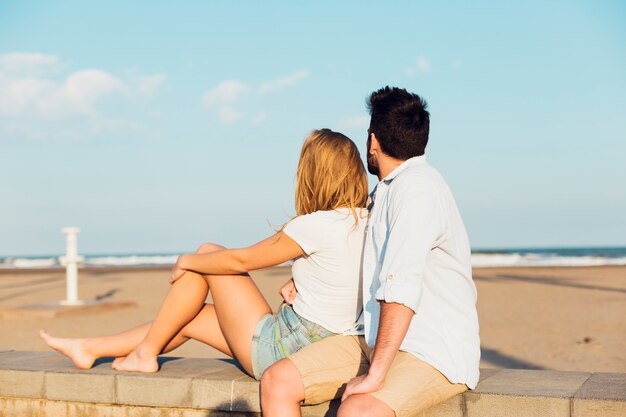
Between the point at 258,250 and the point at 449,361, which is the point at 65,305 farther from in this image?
the point at 449,361

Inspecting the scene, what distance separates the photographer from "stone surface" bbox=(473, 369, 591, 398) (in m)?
3.08

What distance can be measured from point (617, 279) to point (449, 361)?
19.5m

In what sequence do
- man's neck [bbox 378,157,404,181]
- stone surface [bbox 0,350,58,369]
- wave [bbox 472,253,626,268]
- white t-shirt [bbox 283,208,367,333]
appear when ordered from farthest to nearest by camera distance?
wave [bbox 472,253,626,268]
stone surface [bbox 0,350,58,369]
white t-shirt [bbox 283,208,367,333]
man's neck [bbox 378,157,404,181]

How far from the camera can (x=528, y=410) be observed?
302 centimetres

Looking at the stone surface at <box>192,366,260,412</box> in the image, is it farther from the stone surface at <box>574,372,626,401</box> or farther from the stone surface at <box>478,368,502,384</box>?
the stone surface at <box>574,372,626,401</box>

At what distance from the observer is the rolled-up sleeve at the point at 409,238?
2605 mm

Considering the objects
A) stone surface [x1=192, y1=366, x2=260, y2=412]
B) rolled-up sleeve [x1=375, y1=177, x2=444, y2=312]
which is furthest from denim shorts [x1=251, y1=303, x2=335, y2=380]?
rolled-up sleeve [x1=375, y1=177, x2=444, y2=312]

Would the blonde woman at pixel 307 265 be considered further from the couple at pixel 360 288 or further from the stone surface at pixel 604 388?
the stone surface at pixel 604 388

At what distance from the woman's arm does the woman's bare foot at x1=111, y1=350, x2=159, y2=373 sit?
0.54 metres

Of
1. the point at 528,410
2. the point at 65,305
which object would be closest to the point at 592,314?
the point at 65,305

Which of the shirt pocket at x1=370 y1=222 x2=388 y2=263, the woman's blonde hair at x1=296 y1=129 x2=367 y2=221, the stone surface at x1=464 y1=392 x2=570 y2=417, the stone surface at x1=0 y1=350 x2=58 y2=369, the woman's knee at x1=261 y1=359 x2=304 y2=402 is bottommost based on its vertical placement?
the stone surface at x1=0 y1=350 x2=58 y2=369

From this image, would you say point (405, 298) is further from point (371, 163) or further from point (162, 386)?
point (162, 386)

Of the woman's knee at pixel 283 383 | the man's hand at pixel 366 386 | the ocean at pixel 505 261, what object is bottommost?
the ocean at pixel 505 261

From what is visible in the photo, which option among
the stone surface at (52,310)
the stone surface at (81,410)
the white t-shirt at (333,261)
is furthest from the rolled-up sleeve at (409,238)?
the stone surface at (52,310)
